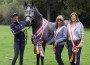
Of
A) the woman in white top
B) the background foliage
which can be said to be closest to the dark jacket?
the woman in white top

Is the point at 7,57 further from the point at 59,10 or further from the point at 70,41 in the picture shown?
the point at 59,10

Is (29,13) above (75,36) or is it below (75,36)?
above

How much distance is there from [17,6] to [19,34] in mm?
46313

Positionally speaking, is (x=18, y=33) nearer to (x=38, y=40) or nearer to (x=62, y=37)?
(x=38, y=40)

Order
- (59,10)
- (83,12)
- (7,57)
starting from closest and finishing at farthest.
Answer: (7,57)
(83,12)
(59,10)

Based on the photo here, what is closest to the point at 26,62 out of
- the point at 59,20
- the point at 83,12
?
the point at 59,20

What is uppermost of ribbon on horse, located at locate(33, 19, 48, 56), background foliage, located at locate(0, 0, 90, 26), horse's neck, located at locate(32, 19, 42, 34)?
horse's neck, located at locate(32, 19, 42, 34)

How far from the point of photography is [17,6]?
5597 cm

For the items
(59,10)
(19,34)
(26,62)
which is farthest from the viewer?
(59,10)

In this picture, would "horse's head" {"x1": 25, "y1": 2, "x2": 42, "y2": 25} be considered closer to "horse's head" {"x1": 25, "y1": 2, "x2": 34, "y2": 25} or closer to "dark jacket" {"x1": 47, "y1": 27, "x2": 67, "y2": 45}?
"horse's head" {"x1": 25, "y1": 2, "x2": 34, "y2": 25}

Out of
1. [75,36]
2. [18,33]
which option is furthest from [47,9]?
[75,36]

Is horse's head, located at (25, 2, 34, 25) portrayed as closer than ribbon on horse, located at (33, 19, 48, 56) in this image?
Yes

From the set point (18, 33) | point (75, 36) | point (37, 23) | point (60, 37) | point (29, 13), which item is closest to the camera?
point (75, 36)

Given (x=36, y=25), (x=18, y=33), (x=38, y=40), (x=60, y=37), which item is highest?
(x=36, y=25)
